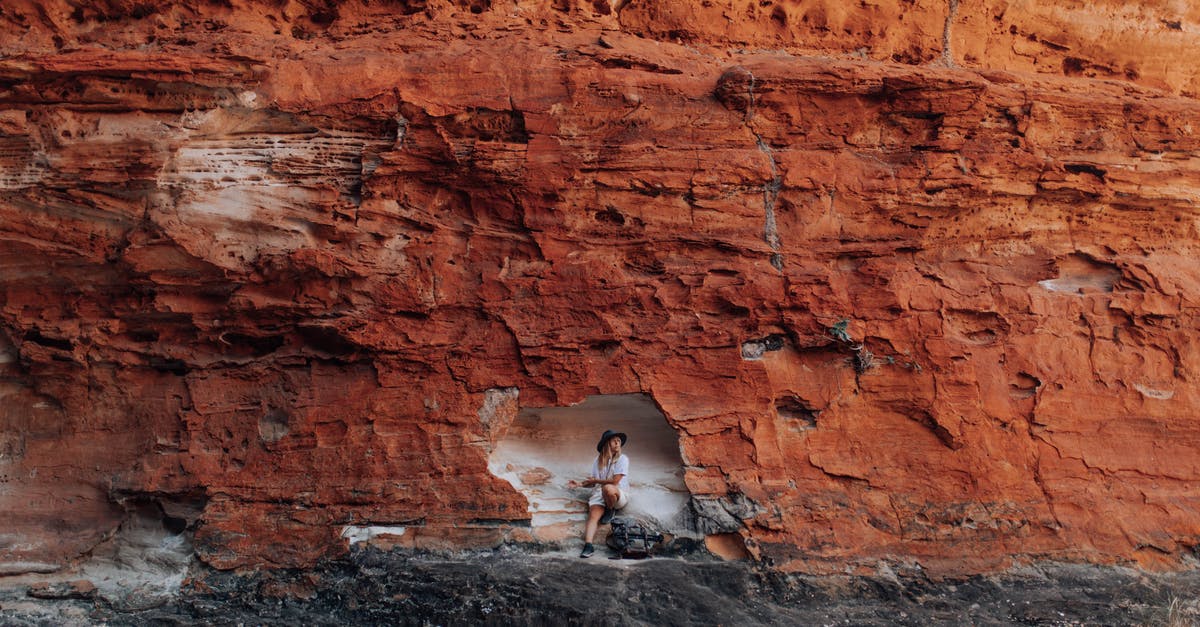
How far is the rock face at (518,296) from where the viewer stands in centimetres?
716

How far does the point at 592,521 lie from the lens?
714 centimetres

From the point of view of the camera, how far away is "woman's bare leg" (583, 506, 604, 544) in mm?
7082

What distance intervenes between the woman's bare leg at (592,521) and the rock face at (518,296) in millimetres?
475

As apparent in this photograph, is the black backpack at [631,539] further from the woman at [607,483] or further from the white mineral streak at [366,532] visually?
the white mineral streak at [366,532]

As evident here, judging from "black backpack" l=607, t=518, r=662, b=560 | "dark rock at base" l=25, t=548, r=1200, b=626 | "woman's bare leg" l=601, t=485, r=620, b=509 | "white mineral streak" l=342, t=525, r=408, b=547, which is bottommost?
"dark rock at base" l=25, t=548, r=1200, b=626

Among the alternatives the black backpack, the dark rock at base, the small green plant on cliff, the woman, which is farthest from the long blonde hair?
the small green plant on cliff

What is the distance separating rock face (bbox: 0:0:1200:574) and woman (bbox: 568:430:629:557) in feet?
1.32

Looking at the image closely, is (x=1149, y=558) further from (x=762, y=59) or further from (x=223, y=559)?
(x=223, y=559)

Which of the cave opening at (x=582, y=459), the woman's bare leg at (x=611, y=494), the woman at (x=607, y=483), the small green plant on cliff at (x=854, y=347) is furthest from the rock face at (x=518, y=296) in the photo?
the woman's bare leg at (x=611, y=494)

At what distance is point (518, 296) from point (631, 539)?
2052 mm

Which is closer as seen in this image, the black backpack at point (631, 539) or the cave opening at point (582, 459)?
the black backpack at point (631, 539)

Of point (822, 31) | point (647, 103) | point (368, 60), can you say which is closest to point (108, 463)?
point (368, 60)

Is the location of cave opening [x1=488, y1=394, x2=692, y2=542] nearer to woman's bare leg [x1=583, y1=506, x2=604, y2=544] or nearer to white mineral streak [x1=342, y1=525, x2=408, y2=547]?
woman's bare leg [x1=583, y1=506, x2=604, y2=544]

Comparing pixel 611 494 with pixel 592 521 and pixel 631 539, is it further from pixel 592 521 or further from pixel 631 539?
pixel 631 539
